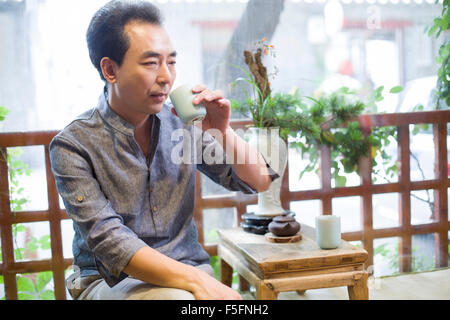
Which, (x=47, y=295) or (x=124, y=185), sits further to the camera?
(x=47, y=295)

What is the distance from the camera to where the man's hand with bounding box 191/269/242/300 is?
937 millimetres

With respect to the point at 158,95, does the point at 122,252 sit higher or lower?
lower


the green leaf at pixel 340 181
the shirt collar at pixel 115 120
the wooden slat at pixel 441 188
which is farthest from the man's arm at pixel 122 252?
the wooden slat at pixel 441 188

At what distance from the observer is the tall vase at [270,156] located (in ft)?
5.04

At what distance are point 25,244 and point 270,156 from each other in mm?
1038

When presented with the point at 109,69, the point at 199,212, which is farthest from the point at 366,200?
the point at 109,69

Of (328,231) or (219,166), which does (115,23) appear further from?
(328,231)

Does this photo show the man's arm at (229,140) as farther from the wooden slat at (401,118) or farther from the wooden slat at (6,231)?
the wooden slat at (6,231)

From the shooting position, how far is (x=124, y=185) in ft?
3.79

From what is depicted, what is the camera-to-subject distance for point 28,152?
5.64 ft

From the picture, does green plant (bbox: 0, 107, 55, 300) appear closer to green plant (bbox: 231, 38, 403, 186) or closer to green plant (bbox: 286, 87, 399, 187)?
green plant (bbox: 231, 38, 403, 186)

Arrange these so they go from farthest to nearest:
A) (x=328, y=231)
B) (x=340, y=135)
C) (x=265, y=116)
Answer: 1. (x=340, y=135)
2. (x=265, y=116)
3. (x=328, y=231)

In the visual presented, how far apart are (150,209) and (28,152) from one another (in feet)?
2.60

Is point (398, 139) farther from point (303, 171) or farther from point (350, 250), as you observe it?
point (350, 250)
